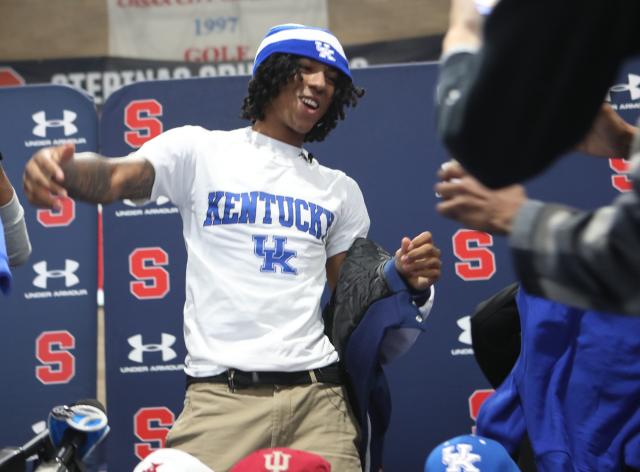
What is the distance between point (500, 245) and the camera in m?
3.13

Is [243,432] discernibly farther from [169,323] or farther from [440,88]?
A: [440,88]

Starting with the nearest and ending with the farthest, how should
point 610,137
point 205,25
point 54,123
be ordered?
point 610,137, point 54,123, point 205,25

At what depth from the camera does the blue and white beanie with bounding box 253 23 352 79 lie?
254cm

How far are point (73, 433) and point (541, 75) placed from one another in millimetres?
1692

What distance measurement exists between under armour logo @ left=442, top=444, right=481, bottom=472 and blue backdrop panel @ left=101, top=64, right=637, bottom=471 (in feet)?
3.37

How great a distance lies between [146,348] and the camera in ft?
10.2

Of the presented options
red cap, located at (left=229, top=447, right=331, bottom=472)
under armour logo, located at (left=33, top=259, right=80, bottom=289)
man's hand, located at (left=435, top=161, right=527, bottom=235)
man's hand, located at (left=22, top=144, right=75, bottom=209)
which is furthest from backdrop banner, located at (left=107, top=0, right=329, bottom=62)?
man's hand, located at (left=435, top=161, right=527, bottom=235)

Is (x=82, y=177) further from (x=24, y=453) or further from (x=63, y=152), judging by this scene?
(x=24, y=453)

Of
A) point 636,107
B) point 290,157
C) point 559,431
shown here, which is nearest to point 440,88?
point 559,431

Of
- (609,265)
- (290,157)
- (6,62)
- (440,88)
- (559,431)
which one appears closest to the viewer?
(609,265)

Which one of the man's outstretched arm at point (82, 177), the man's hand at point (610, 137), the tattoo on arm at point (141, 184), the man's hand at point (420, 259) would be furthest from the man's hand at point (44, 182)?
the man's hand at point (610, 137)

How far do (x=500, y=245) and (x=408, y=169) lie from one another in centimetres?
37

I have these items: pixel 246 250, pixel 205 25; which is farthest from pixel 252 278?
pixel 205 25

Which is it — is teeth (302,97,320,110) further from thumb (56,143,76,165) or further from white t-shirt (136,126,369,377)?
thumb (56,143,76,165)
